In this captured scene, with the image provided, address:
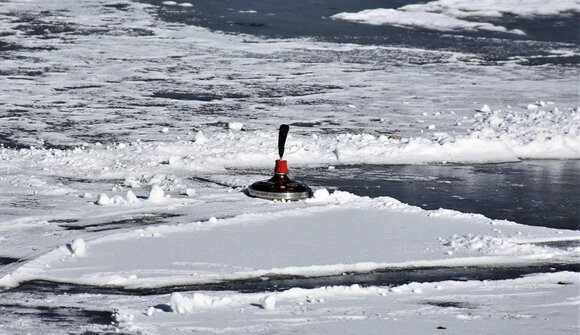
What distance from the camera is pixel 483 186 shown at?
10.5m

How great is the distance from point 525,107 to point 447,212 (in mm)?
5909

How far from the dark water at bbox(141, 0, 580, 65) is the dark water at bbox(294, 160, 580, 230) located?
8151 mm

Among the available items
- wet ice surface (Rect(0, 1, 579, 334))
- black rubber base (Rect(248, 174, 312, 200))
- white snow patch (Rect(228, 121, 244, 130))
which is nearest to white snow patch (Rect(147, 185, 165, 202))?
wet ice surface (Rect(0, 1, 579, 334))

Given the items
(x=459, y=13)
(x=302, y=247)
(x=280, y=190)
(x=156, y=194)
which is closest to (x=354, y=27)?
(x=459, y=13)

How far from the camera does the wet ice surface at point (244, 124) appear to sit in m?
6.75

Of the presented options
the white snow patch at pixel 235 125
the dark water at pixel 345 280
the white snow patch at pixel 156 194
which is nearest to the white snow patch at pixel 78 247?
the dark water at pixel 345 280

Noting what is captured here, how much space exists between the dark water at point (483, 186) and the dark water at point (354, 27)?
8151 millimetres

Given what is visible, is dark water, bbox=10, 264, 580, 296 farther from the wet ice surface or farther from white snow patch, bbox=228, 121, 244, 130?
white snow patch, bbox=228, 121, 244, 130

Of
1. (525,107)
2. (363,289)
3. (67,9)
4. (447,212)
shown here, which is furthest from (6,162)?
(67,9)

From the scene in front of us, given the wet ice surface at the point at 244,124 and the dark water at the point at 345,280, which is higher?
the wet ice surface at the point at 244,124

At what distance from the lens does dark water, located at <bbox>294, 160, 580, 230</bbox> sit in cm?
948

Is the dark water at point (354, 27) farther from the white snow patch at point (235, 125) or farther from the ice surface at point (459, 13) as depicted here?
the white snow patch at point (235, 125)

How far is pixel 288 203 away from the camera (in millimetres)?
9375

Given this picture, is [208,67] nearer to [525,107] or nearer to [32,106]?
[32,106]
